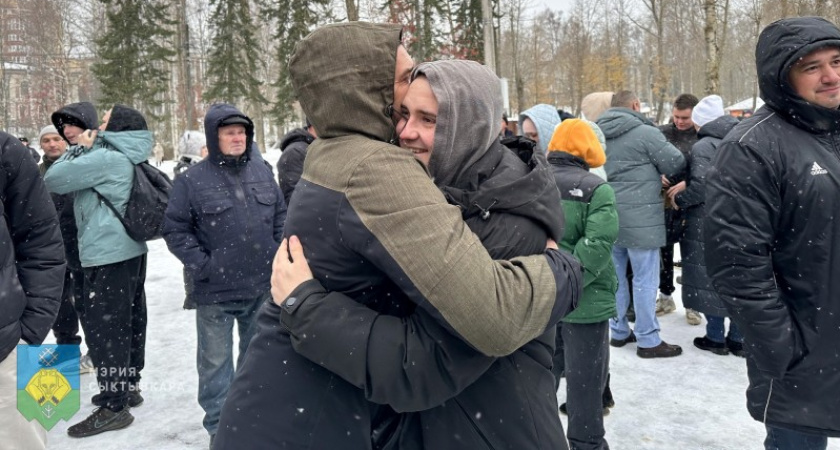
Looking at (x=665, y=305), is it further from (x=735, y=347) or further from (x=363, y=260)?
(x=363, y=260)

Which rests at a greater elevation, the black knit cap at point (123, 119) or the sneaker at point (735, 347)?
the black knit cap at point (123, 119)

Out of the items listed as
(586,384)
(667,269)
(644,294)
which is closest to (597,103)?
(667,269)

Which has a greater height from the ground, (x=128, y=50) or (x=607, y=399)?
(x=128, y=50)

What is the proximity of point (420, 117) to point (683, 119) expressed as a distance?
18.3 ft

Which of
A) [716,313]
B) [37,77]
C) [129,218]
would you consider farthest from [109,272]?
[37,77]

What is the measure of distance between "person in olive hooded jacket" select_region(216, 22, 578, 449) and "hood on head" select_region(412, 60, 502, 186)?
0.12 metres

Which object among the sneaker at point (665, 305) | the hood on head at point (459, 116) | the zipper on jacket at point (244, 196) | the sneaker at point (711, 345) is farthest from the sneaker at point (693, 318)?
the hood on head at point (459, 116)

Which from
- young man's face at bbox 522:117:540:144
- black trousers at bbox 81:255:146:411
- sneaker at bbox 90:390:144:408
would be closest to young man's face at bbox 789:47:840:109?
young man's face at bbox 522:117:540:144

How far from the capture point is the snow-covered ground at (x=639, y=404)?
150 inches

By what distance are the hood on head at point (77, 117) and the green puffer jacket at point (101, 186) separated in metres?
0.17

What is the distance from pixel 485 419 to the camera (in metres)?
1.49

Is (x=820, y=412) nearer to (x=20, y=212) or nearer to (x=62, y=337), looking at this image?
(x=20, y=212)

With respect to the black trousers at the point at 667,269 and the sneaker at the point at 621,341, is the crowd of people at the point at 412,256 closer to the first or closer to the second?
the sneaker at the point at 621,341

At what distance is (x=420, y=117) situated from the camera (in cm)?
153
